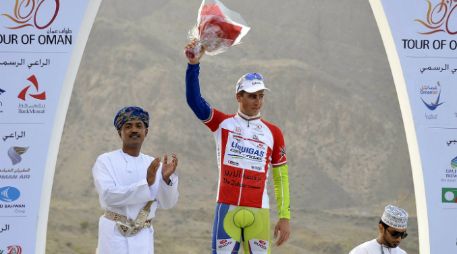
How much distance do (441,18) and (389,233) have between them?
223 cm

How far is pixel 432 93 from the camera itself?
24.4 ft

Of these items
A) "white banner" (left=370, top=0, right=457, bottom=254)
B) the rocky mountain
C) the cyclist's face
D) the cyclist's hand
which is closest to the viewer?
the cyclist's hand

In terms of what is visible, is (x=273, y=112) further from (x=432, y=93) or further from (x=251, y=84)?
(x=251, y=84)

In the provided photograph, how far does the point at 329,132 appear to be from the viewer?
117 feet

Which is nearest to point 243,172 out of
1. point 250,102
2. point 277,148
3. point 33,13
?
point 277,148

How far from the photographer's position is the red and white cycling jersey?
618 centimetres

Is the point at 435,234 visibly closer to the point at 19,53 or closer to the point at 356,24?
the point at 19,53

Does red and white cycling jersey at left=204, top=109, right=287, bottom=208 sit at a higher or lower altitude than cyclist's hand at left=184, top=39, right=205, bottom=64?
lower

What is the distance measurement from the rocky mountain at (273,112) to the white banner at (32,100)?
18994mm

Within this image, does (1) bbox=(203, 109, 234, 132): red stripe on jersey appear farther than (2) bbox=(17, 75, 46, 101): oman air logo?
No

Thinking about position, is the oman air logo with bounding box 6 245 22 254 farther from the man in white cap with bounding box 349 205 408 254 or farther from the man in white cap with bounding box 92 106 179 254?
the man in white cap with bounding box 349 205 408 254

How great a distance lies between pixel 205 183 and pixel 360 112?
8.28 metres

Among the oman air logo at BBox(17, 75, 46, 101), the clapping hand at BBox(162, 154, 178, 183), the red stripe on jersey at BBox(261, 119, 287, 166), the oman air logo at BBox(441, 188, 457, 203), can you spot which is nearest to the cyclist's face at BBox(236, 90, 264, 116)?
the red stripe on jersey at BBox(261, 119, 287, 166)

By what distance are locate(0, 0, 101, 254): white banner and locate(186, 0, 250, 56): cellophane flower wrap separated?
4.41 ft
